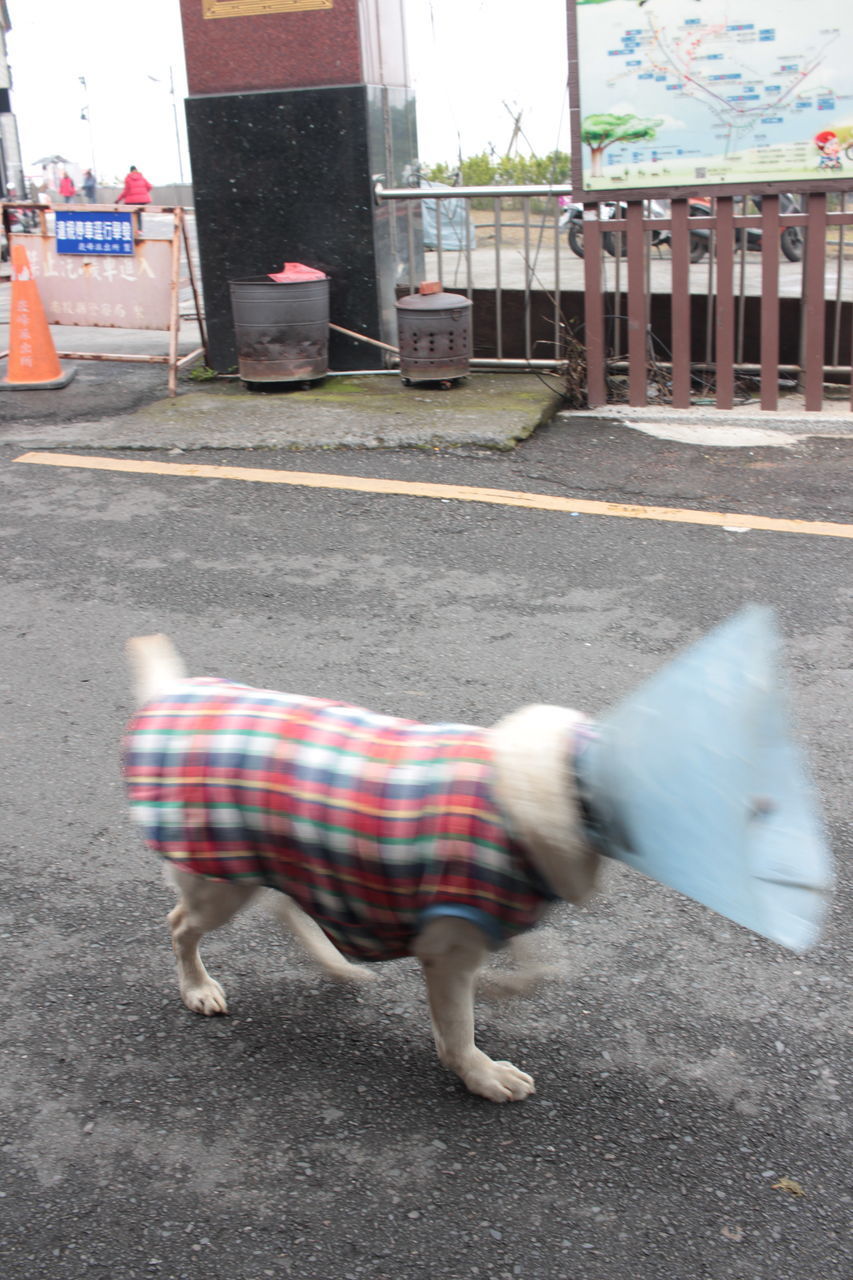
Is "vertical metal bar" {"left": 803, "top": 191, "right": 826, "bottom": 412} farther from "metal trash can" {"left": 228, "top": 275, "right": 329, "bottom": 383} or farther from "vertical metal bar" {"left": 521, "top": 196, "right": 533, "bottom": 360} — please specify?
"metal trash can" {"left": 228, "top": 275, "right": 329, "bottom": 383}

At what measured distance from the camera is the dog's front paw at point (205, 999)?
2529 millimetres

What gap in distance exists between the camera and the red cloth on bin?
768 cm

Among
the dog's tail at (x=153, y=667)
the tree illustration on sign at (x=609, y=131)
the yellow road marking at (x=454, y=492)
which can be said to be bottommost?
the yellow road marking at (x=454, y=492)

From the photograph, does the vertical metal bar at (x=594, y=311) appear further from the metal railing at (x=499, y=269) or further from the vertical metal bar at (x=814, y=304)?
the vertical metal bar at (x=814, y=304)

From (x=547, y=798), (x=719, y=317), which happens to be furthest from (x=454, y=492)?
(x=547, y=798)

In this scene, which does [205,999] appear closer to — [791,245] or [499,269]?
[499,269]

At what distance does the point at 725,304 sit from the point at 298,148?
300cm

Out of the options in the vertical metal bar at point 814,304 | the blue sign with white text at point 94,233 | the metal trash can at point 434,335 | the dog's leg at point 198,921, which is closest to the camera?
the dog's leg at point 198,921

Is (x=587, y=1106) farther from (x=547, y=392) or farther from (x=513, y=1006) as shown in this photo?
(x=547, y=392)

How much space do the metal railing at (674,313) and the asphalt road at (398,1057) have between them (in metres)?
3.37

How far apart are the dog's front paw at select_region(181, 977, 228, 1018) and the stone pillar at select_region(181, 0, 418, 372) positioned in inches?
253

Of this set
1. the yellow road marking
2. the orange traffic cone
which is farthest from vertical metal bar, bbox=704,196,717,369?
the orange traffic cone

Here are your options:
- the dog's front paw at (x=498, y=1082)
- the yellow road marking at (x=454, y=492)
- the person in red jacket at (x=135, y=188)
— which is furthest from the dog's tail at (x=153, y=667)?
the person in red jacket at (x=135, y=188)

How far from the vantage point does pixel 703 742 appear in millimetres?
1461
